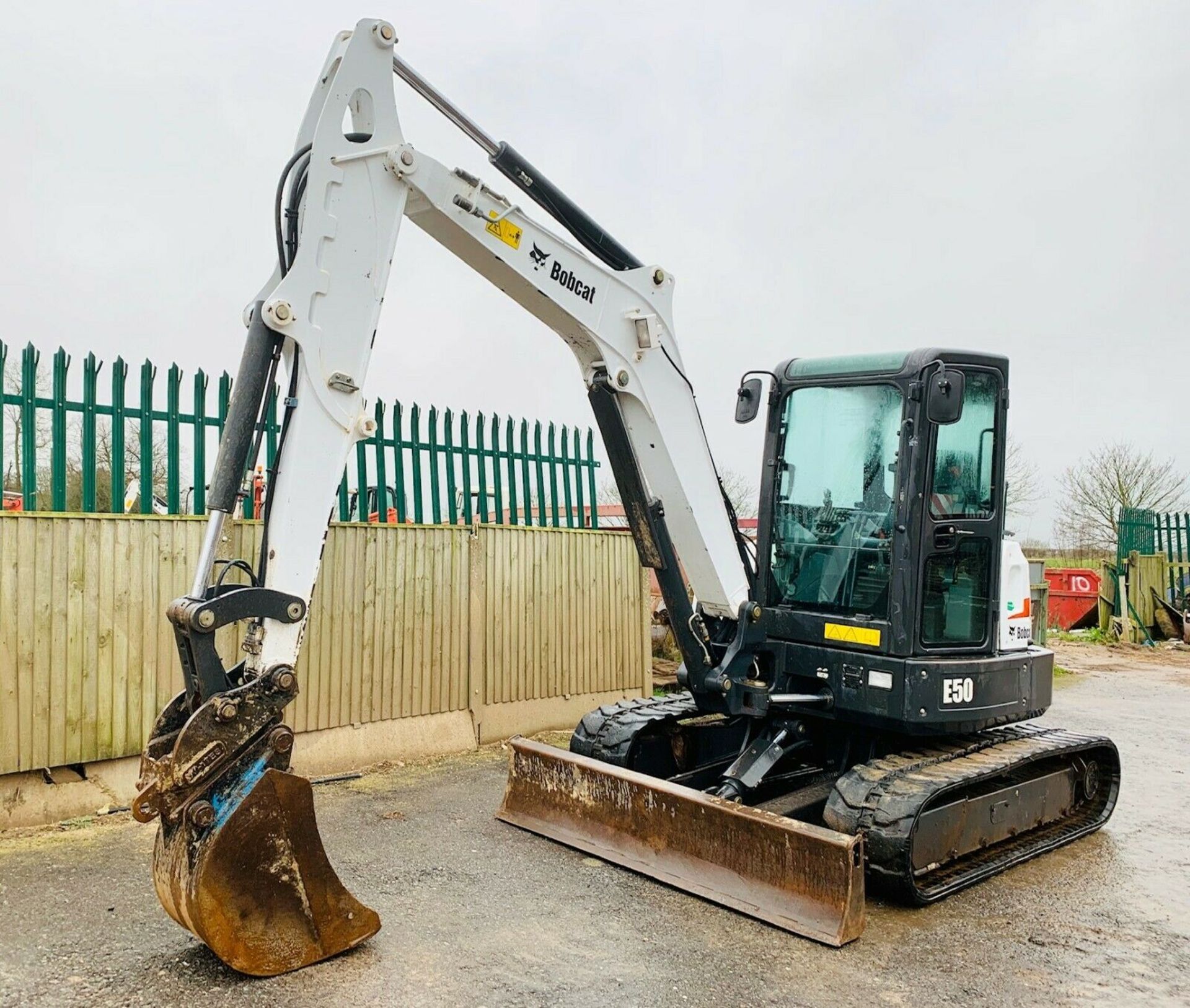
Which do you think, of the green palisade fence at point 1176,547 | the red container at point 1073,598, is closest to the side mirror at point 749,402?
the red container at point 1073,598

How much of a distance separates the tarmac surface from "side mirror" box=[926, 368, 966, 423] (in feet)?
7.67

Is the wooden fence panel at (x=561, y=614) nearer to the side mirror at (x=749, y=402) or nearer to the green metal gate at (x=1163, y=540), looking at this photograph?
the side mirror at (x=749, y=402)

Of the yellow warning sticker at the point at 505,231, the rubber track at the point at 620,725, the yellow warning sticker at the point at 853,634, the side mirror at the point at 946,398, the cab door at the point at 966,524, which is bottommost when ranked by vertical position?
the rubber track at the point at 620,725

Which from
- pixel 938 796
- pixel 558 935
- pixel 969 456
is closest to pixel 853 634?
pixel 938 796

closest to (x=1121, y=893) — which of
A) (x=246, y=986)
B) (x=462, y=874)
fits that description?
(x=462, y=874)

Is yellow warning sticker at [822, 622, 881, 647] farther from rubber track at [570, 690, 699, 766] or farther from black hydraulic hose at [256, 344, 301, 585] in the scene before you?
black hydraulic hose at [256, 344, 301, 585]

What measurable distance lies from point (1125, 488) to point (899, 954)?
2499 centimetres

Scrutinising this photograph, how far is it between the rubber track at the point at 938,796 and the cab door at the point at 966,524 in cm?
58

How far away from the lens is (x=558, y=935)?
4.23 meters

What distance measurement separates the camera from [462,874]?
195 inches

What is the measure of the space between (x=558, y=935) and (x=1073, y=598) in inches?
679

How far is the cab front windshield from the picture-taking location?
523 centimetres

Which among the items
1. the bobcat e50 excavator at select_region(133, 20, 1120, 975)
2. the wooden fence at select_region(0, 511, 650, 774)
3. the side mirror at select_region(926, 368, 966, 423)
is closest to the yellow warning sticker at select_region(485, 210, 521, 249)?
the bobcat e50 excavator at select_region(133, 20, 1120, 975)

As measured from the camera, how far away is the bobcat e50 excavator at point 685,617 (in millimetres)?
3701
